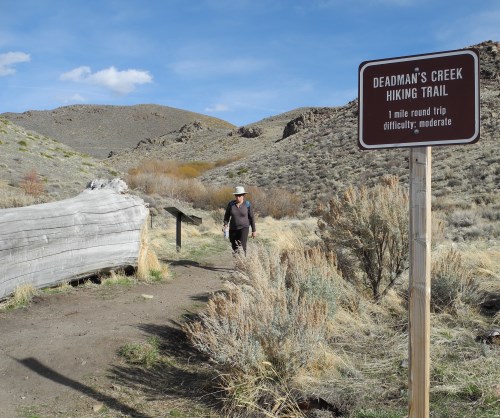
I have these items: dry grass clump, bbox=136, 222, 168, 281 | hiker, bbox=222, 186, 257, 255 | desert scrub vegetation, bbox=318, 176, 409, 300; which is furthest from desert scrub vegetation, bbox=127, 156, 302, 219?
desert scrub vegetation, bbox=318, 176, 409, 300

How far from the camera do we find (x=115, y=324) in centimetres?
676

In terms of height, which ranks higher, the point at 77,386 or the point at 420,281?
the point at 420,281

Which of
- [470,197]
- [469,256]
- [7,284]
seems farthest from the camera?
[470,197]

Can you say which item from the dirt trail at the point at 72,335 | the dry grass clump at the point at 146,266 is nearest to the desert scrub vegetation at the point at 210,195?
the dry grass clump at the point at 146,266

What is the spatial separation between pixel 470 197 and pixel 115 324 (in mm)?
19748

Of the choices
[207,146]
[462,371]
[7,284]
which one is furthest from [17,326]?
[207,146]

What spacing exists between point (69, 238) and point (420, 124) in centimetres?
610

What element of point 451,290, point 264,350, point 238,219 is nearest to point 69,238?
point 238,219

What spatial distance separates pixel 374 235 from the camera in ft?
25.6

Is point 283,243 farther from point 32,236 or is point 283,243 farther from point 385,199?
point 32,236

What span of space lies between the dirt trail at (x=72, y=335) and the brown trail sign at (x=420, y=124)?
249 centimetres

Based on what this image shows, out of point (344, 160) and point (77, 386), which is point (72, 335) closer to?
point (77, 386)

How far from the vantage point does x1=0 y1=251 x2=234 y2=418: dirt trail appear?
16.2ft

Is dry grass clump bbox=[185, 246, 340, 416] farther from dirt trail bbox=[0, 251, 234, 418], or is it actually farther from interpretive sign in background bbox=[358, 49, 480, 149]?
interpretive sign in background bbox=[358, 49, 480, 149]
